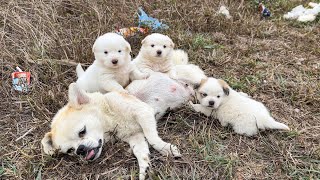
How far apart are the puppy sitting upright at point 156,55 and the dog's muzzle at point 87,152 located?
60.1 inches

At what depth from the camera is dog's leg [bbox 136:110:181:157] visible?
11.0 feet

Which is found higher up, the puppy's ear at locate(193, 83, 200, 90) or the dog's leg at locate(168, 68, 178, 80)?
the puppy's ear at locate(193, 83, 200, 90)

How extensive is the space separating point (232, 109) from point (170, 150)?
853 millimetres

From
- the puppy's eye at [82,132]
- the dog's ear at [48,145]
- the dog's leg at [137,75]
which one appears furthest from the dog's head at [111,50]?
the dog's ear at [48,145]

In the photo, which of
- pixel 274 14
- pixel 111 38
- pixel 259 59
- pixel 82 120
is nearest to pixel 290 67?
pixel 259 59

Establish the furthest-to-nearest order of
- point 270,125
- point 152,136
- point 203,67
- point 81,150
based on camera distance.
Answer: point 203,67, point 270,125, point 152,136, point 81,150

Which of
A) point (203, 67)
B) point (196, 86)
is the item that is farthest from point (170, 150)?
point (203, 67)

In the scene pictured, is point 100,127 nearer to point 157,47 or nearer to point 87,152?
point 87,152

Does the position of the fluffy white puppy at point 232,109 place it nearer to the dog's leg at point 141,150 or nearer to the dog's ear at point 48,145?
the dog's leg at point 141,150

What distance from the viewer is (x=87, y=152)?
3.21m

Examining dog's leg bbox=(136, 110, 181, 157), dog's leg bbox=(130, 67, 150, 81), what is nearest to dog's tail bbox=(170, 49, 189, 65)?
dog's leg bbox=(130, 67, 150, 81)

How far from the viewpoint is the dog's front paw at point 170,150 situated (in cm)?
333

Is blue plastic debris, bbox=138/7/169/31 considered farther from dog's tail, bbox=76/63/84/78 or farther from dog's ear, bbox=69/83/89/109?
dog's ear, bbox=69/83/89/109

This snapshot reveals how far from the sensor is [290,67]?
16.6 ft
